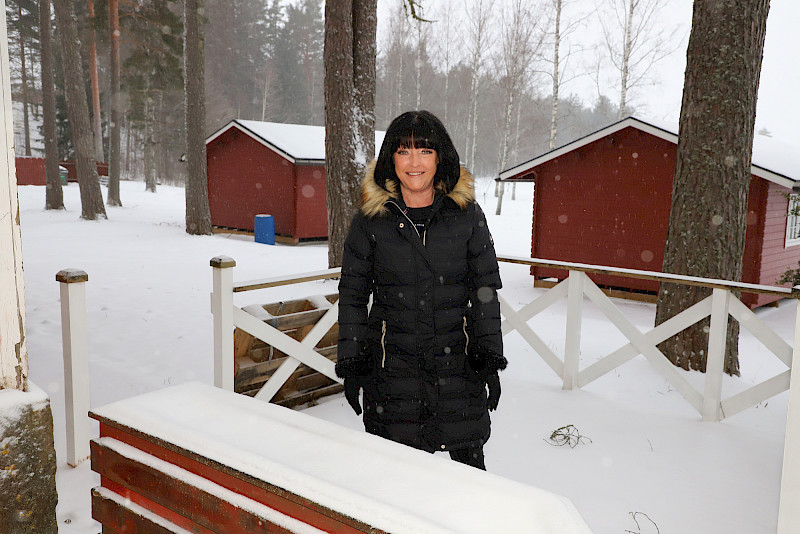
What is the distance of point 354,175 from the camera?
9.12 m

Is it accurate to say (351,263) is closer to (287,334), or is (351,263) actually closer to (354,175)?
(287,334)

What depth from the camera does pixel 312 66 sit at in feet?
174

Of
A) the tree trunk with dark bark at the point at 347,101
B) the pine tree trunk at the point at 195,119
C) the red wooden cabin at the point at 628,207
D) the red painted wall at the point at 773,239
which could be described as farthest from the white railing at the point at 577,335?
the pine tree trunk at the point at 195,119

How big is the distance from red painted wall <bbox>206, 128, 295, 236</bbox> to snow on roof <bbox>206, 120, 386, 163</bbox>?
1.28ft

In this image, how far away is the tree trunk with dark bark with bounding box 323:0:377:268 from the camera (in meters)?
8.69

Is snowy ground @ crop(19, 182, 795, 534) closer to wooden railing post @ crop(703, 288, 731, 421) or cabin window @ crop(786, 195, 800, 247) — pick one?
wooden railing post @ crop(703, 288, 731, 421)

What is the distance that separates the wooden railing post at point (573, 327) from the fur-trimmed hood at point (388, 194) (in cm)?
289

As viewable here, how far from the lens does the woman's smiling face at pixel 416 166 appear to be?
8.51 ft

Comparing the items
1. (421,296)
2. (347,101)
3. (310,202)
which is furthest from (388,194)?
(310,202)

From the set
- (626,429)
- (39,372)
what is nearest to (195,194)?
(39,372)

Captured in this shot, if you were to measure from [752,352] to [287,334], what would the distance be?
21.6 ft

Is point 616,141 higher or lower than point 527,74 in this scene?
lower

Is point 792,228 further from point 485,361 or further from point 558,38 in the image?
point 558,38

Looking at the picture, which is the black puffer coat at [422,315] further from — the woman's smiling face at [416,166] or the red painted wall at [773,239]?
the red painted wall at [773,239]
